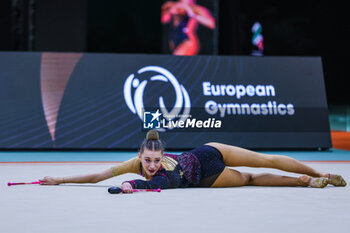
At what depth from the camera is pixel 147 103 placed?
12.2m

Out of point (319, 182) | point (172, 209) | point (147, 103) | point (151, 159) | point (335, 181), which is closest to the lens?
point (172, 209)

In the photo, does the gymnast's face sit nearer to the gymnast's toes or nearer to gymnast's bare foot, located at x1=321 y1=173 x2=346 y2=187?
the gymnast's toes

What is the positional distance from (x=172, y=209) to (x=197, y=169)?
1.29m

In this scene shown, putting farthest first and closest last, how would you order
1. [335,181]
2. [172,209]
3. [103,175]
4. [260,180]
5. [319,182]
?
[260,180]
[335,181]
[319,182]
[103,175]
[172,209]

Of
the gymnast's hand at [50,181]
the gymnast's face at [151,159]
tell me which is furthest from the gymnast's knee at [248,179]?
the gymnast's hand at [50,181]

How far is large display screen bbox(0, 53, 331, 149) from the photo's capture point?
12.1m

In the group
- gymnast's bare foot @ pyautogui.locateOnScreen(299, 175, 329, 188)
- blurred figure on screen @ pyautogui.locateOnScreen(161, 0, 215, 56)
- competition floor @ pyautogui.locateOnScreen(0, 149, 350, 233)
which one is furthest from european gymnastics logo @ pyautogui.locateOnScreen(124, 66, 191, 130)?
blurred figure on screen @ pyautogui.locateOnScreen(161, 0, 215, 56)

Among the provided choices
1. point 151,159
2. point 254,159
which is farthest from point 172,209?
point 254,159

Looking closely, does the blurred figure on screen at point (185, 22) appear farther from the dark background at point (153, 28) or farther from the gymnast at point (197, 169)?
the gymnast at point (197, 169)

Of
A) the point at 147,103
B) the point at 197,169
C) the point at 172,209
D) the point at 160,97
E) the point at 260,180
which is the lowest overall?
the point at 260,180

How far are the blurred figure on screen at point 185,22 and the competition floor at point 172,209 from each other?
15.6 meters

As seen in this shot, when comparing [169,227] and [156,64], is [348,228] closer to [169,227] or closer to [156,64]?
[169,227]

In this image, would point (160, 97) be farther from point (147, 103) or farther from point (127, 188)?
point (127, 188)

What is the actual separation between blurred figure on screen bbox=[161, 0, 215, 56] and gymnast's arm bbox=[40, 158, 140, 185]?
16165mm
